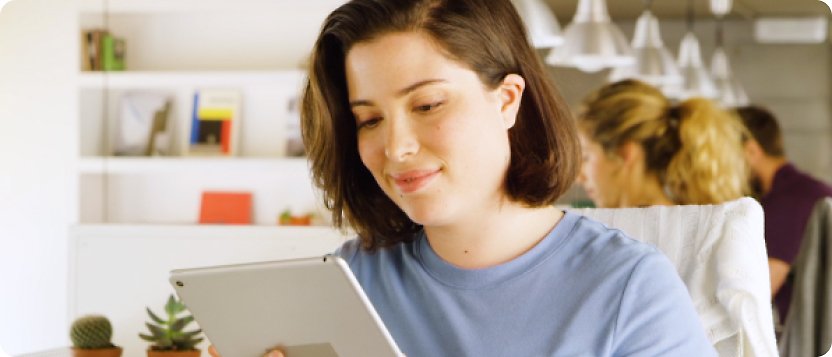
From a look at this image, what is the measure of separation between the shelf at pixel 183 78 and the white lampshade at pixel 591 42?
4.10ft

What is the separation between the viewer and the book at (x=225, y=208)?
530 cm

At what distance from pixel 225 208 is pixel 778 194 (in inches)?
93.1

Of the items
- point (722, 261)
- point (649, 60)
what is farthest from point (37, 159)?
point (722, 261)

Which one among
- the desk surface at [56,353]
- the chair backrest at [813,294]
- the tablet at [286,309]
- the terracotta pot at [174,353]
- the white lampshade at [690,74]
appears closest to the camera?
the tablet at [286,309]

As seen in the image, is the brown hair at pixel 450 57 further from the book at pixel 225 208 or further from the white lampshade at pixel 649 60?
the white lampshade at pixel 649 60

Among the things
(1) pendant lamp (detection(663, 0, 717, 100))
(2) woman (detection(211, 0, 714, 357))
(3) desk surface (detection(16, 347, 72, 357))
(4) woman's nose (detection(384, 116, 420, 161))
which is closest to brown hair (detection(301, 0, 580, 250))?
(2) woman (detection(211, 0, 714, 357))

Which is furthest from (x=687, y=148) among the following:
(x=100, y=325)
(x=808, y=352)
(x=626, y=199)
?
(x=100, y=325)

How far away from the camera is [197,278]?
55.7 inches

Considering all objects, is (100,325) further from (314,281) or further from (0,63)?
(0,63)

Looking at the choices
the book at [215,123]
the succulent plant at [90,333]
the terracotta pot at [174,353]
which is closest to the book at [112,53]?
the book at [215,123]

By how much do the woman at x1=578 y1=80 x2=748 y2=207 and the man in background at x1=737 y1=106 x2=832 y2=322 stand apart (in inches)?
28.9

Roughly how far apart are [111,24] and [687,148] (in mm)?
3344

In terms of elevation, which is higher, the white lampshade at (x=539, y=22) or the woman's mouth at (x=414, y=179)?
the woman's mouth at (x=414, y=179)

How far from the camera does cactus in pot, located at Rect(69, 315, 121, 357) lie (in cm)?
275
